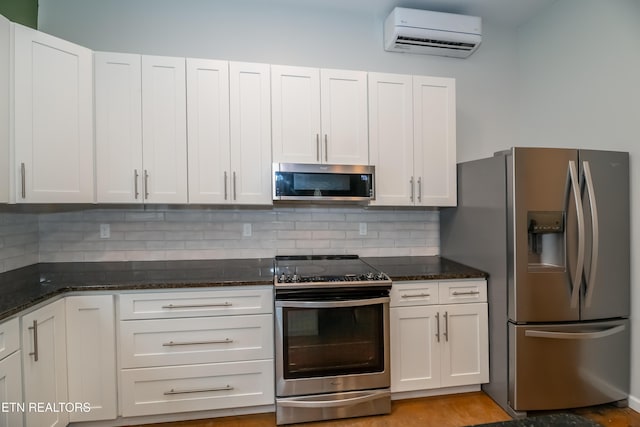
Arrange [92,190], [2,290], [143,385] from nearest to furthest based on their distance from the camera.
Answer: [2,290] → [143,385] → [92,190]

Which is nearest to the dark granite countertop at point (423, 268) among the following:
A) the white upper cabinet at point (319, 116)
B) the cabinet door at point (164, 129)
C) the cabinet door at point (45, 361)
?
the white upper cabinet at point (319, 116)

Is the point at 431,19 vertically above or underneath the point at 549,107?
above

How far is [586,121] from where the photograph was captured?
98.4 inches

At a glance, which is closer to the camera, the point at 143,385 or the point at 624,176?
the point at 143,385

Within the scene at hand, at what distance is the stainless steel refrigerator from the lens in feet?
6.81

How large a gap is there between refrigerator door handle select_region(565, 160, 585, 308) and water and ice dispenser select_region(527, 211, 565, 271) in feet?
0.28

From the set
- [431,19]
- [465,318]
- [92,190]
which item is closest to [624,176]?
[465,318]

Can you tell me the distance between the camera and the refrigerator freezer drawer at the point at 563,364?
6.85 ft

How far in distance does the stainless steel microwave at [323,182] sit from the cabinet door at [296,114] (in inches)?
4.5

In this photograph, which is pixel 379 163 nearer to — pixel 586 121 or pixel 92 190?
pixel 586 121

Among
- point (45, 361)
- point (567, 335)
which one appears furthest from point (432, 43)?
point (45, 361)

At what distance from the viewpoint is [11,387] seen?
152 centimetres

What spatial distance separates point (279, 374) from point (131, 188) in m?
1.55

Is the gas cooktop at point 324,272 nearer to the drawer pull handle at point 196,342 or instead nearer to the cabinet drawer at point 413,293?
the cabinet drawer at point 413,293
